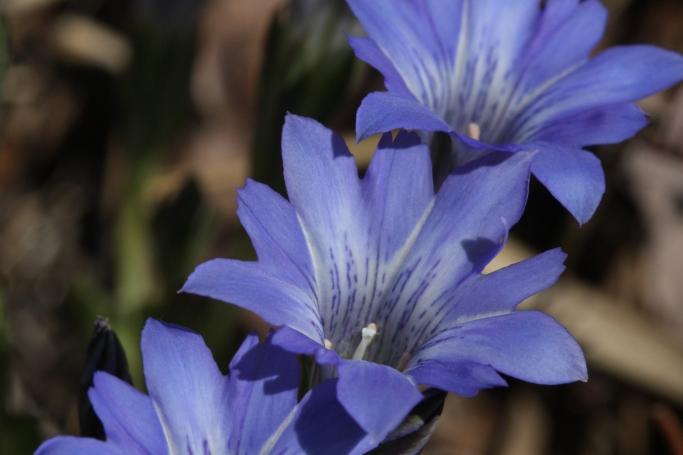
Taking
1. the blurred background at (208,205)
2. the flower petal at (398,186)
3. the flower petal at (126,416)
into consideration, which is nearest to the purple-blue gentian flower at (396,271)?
the flower petal at (398,186)

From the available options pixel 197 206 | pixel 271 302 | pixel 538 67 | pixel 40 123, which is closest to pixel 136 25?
pixel 197 206

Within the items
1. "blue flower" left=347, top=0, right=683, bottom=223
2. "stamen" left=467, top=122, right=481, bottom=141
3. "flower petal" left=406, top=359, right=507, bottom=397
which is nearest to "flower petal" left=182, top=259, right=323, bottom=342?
"flower petal" left=406, top=359, right=507, bottom=397

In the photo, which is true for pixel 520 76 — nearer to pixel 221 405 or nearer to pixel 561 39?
pixel 561 39

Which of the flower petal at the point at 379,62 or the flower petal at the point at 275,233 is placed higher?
the flower petal at the point at 379,62

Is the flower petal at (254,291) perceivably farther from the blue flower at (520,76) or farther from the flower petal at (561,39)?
the flower petal at (561,39)

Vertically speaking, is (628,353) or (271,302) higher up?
(271,302)

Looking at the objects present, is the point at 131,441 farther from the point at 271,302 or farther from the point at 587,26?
the point at 587,26

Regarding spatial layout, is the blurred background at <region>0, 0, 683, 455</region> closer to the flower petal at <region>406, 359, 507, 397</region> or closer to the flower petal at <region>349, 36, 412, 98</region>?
the flower petal at <region>349, 36, 412, 98</region>

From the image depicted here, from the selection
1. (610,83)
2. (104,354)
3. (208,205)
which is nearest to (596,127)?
(610,83)
